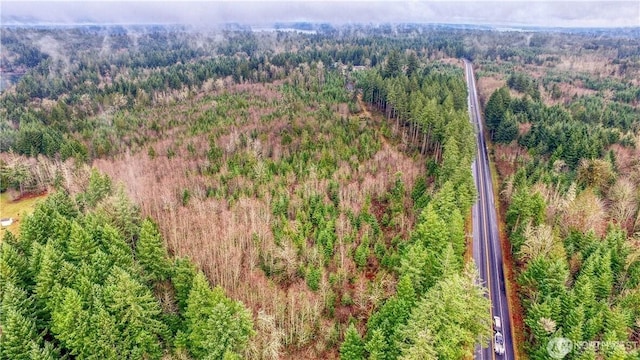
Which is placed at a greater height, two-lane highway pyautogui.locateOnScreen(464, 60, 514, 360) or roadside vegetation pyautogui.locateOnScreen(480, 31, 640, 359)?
roadside vegetation pyautogui.locateOnScreen(480, 31, 640, 359)

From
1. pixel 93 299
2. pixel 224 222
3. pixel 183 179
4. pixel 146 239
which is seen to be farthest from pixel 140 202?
pixel 93 299

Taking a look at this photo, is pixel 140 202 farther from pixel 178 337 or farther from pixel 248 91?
pixel 248 91

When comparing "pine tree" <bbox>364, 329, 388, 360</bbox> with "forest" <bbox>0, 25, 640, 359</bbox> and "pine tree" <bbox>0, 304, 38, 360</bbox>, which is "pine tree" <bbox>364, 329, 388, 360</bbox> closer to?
"forest" <bbox>0, 25, 640, 359</bbox>

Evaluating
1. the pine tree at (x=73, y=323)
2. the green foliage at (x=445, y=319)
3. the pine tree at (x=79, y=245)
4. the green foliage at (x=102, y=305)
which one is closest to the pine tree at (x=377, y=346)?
the green foliage at (x=445, y=319)

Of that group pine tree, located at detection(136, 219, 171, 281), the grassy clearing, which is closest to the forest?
pine tree, located at detection(136, 219, 171, 281)

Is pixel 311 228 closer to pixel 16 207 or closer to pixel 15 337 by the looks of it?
pixel 15 337

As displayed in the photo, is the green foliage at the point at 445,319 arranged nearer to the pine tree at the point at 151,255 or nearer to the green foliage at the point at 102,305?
the green foliage at the point at 102,305

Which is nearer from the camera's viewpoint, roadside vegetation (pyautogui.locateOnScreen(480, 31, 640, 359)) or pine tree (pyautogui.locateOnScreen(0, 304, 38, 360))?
pine tree (pyautogui.locateOnScreen(0, 304, 38, 360))

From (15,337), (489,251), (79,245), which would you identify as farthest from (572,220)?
(15,337)
